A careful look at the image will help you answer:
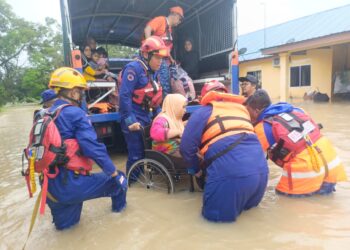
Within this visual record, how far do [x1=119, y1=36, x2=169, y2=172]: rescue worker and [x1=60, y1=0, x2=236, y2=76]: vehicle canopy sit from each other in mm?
1786

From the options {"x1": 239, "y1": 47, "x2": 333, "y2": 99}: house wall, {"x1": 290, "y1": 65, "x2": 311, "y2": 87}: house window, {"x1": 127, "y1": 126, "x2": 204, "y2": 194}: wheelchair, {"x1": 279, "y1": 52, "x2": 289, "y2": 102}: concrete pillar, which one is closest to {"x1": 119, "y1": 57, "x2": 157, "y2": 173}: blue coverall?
{"x1": 127, "y1": 126, "x2": 204, "y2": 194}: wheelchair

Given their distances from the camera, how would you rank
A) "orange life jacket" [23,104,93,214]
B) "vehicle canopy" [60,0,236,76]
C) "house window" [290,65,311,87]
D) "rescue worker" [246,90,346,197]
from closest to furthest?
"orange life jacket" [23,104,93,214] → "rescue worker" [246,90,346,197] → "vehicle canopy" [60,0,236,76] → "house window" [290,65,311,87]

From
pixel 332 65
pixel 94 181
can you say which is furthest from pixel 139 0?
pixel 332 65

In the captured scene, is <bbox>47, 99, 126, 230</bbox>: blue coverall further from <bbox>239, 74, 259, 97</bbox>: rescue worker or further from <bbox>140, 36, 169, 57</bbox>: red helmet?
<bbox>239, 74, 259, 97</bbox>: rescue worker

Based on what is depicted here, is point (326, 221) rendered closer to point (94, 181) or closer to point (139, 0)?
point (94, 181)

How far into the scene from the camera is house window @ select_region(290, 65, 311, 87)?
1770 centimetres

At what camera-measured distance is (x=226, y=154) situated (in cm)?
291

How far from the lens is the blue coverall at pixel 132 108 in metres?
3.99

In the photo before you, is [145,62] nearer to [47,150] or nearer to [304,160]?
[47,150]

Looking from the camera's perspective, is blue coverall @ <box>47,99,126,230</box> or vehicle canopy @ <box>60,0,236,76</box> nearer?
blue coverall @ <box>47,99,126,230</box>

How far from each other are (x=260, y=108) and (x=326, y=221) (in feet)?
4.23

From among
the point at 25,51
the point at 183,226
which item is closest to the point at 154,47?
the point at 183,226

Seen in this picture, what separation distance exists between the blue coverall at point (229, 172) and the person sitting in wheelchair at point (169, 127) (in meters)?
0.67

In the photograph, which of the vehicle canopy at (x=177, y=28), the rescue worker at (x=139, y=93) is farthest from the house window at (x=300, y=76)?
the rescue worker at (x=139, y=93)
